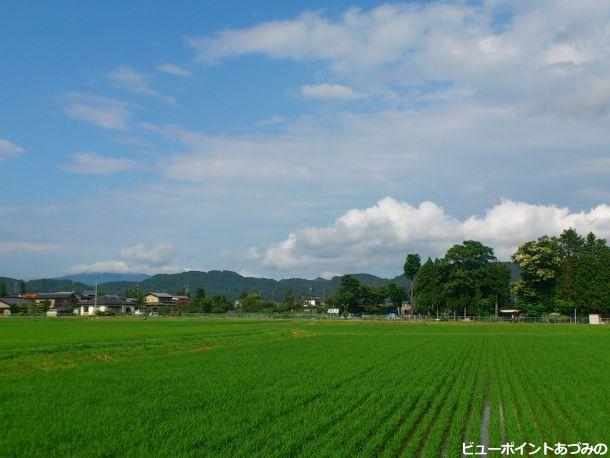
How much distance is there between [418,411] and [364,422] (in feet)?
7.06

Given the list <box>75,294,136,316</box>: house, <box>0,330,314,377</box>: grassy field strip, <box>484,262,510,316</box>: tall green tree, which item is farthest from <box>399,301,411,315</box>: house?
<box>0,330,314,377</box>: grassy field strip

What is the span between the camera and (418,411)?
1462 cm

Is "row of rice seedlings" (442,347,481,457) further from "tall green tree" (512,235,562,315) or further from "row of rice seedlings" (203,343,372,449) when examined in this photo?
"tall green tree" (512,235,562,315)

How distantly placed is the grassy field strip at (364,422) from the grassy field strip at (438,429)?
0.90 meters

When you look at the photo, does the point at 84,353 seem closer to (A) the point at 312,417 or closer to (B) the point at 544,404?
(A) the point at 312,417

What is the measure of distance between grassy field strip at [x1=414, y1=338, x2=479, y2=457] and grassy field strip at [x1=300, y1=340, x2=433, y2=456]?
896mm

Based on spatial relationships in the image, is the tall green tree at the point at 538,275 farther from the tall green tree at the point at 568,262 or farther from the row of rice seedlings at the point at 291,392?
the row of rice seedlings at the point at 291,392

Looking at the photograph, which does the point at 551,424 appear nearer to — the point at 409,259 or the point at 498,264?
the point at 498,264

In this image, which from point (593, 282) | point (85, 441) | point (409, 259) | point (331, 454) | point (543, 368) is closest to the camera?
point (331, 454)

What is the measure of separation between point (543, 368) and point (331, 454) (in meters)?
17.4

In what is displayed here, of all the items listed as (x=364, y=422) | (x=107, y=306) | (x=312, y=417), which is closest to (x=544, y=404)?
(x=364, y=422)

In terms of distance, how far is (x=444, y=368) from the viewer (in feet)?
82.2

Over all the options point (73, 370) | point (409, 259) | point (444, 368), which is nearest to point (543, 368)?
point (444, 368)

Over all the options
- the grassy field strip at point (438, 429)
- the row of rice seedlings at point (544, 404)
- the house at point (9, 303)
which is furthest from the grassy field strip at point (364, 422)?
the house at point (9, 303)
